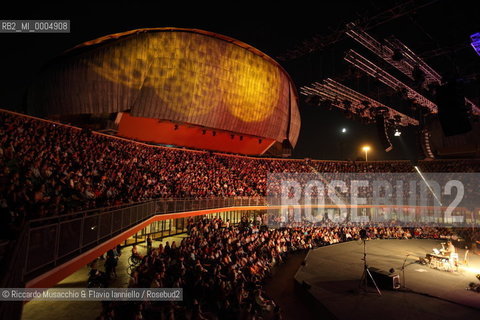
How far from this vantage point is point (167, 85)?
854 inches

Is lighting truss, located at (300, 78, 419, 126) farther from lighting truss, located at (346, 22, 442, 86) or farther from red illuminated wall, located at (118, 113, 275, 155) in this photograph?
red illuminated wall, located at (118, 113, 275, 155)

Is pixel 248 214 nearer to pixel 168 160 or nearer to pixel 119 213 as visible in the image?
pixel 168 160

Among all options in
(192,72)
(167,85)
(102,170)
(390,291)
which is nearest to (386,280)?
(390,291)

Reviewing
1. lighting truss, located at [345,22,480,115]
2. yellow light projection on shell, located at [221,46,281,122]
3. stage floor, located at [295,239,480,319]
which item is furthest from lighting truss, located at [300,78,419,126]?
stage floor, located at [295,239,480,319]

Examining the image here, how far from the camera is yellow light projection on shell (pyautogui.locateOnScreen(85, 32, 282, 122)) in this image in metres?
20.4

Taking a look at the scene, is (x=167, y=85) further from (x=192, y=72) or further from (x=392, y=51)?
(x=392, y=51)

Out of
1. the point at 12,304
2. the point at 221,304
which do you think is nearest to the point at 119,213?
the point at 221,304

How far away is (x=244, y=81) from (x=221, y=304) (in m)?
21.4

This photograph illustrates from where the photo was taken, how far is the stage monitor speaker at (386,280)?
11.2 m

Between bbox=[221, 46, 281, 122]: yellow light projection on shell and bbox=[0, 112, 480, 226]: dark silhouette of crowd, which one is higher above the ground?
bbox=[221, 46, 281, 122]: yellow light projection on shell

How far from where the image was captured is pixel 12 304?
2.90 meters

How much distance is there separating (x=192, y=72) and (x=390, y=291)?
2019cm

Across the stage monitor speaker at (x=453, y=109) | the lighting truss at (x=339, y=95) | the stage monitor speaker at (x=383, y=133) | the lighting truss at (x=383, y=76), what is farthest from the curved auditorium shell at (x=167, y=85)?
the stage monitor speaker at (x=453, y=109)

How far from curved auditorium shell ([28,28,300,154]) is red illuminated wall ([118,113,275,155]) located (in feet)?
0.30
